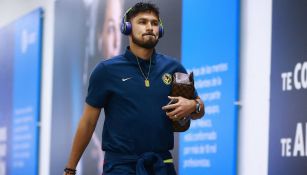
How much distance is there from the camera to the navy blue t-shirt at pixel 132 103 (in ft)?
10.5

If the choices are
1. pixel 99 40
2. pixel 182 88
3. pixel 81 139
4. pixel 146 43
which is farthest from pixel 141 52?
pixel 99 40

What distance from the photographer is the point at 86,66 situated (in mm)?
7367

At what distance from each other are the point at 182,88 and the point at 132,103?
25 cm

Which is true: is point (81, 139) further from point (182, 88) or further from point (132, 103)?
point (182, 88)

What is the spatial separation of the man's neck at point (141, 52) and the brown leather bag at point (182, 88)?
183mm

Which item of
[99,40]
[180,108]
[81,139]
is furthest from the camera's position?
[99,40]

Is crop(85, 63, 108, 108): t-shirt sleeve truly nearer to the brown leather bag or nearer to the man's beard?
the man's beard

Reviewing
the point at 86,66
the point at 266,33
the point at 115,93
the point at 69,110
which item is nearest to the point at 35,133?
the point at 69,110

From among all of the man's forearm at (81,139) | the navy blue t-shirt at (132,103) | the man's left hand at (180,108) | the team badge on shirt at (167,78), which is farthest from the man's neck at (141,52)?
the man's forearm at (81,139)

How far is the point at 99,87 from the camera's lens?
10.8 feet

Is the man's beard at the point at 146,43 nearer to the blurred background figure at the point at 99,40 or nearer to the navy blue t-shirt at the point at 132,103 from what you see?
the navy blue t-shirt at the point at 132,103

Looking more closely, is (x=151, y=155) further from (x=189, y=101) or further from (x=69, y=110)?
(x=69, y=110)

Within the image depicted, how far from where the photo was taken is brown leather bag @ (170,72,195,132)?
3244mm

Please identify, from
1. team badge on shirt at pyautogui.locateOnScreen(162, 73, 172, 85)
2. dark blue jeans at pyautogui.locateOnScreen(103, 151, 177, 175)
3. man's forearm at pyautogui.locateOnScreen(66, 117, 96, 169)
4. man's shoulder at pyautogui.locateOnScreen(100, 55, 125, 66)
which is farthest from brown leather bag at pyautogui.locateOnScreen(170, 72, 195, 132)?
man's forearm at pyautogui.locateOnScreen(66, 117, 96, 169)
